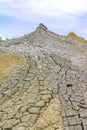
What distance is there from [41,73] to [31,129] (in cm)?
277

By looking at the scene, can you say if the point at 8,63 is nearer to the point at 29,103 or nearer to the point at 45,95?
the point at 45,95

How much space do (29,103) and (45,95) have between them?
52cm

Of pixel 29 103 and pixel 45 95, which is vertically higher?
pixel 45 95

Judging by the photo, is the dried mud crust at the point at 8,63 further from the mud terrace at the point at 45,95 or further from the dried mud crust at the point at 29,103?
the dried mud crust at the point at 29,103

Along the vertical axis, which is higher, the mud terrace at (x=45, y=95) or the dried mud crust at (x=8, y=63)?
the dried mud crust at (x=8, y=63)

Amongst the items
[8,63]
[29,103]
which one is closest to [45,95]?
[29,103]

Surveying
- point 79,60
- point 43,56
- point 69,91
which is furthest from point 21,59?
point 69,91

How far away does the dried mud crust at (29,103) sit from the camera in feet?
19.0

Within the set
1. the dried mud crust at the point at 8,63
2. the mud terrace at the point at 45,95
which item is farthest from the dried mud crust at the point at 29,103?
the dried mud crust at the point at 8,63

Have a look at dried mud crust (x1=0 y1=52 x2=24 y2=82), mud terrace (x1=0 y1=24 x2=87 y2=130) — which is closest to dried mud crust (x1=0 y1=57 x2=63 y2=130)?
mud terrace (x1=0 y1=24 x2=87 y2=130)

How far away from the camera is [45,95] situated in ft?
22.2

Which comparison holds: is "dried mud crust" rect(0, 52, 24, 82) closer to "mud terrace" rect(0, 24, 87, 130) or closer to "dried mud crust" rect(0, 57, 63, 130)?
"mud terrace" rect(0, 24, 87, 130)

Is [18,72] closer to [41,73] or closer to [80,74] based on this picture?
[41,73]

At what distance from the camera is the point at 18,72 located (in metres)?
8.44
